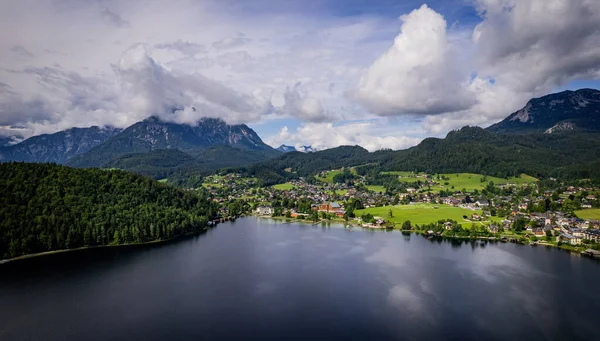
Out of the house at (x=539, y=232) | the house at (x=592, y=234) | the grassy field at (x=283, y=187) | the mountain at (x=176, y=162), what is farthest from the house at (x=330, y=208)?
the mountain at (x=176, y=162)

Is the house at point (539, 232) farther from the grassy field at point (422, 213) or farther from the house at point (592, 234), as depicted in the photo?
the grassy field at point (422, 213)

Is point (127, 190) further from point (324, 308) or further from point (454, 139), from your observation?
point (454, 139)

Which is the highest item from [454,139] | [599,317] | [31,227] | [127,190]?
[454,139]

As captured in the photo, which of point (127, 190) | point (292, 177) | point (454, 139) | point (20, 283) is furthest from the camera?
point (454, 139)

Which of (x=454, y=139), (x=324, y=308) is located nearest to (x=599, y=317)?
(x=324, y=308)

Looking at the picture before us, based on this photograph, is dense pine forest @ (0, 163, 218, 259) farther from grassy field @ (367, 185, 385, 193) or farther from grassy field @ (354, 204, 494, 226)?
grassy field @ (367, 185, 385, 193)

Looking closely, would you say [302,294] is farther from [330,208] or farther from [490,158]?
[490,158]

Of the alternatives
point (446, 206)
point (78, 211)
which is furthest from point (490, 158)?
point (78, 211)
